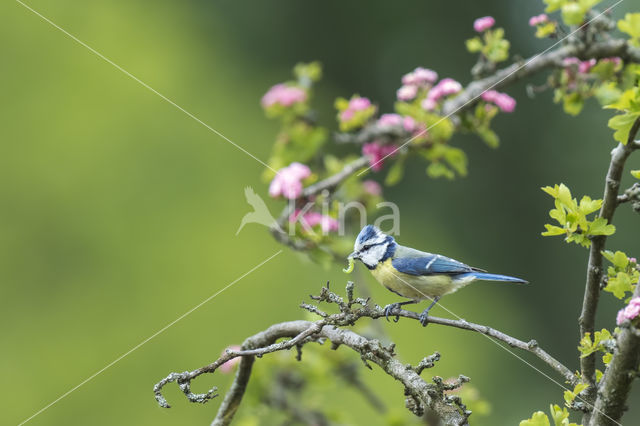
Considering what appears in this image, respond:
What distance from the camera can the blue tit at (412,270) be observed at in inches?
81.5

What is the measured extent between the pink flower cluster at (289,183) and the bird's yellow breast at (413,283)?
72cm

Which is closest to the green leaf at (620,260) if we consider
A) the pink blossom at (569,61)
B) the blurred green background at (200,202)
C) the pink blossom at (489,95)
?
the pink blossom at (569,61)

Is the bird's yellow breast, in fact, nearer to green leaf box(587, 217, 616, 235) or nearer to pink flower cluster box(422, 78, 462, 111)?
green leaf box(587, 217, 616, 235)

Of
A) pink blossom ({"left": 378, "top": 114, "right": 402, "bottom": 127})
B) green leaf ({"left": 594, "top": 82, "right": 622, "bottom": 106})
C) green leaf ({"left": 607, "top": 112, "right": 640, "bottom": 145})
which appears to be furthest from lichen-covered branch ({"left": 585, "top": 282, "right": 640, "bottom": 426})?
pink blossom ({"left": 378, "top": 114, "right": 402, "bottom": 127})

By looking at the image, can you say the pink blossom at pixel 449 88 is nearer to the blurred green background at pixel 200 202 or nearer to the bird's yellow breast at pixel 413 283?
the bird's yellow breast at pixel 413 283

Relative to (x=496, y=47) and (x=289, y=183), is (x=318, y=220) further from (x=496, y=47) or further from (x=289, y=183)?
(x=496, y=47)

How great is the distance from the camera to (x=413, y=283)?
6.81 feet

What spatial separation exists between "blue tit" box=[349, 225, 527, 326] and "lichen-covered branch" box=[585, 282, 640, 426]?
836 mm

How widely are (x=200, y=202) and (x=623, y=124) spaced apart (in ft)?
17.2

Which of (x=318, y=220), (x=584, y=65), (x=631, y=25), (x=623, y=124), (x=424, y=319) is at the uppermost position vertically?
(x=584, y=65)

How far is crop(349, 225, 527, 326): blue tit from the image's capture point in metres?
2.07

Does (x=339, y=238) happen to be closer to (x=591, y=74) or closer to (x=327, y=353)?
(x=327, y=353)

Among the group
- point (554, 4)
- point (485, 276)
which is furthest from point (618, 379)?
point (554, 4)

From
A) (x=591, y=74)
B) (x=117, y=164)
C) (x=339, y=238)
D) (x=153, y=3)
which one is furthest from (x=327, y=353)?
(x=153, y=3)
